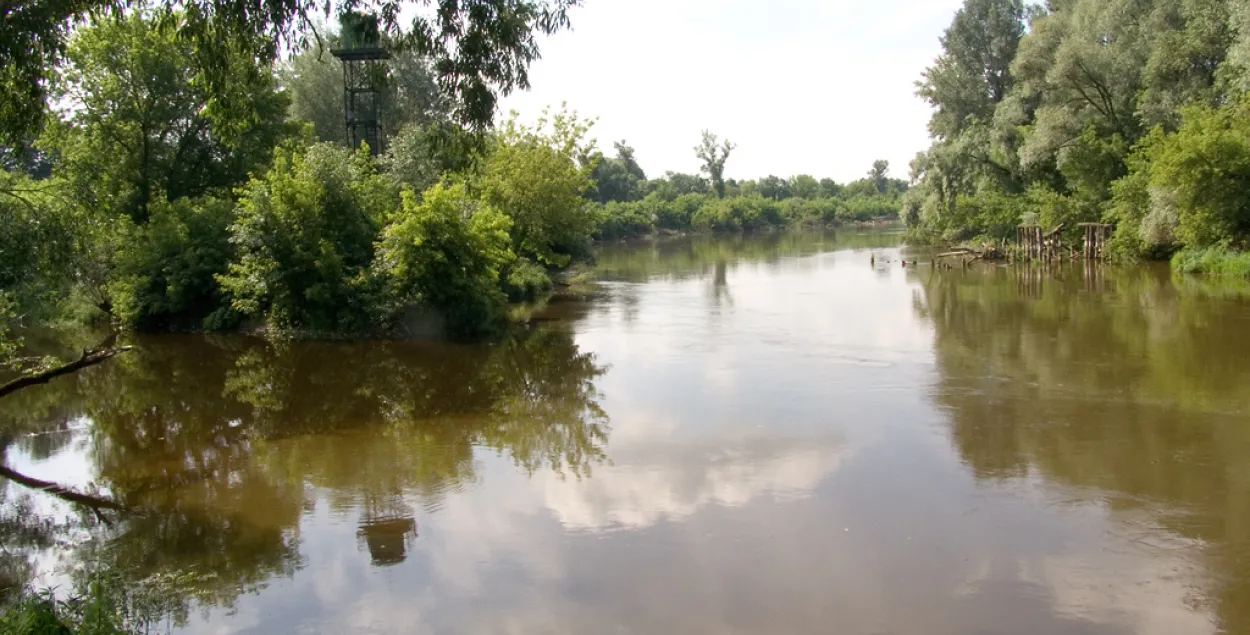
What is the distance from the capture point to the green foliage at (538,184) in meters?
34.9

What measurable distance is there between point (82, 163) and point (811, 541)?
2796 cm

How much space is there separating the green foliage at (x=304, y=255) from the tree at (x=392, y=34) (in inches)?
581

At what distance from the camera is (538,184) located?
3484cm

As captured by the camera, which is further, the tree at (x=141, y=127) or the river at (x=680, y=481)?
the tree at (x=141, y=127)

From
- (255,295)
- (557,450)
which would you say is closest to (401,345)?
(255,295)

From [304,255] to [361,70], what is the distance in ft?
39.7

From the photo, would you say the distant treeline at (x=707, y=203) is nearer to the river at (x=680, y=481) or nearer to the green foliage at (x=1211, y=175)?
the green foliage at (x=1211, y=175)

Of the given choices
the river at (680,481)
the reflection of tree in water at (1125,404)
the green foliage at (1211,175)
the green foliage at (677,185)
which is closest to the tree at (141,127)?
the river at (680,481)

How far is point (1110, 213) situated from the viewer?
40.0 m

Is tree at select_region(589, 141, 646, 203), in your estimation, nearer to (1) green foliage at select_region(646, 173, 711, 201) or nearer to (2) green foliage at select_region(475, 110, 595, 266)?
(1) green foliage at select_region(646, 173, 711, 201)

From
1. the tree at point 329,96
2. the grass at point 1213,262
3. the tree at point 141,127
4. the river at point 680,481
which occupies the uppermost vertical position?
the tree at point 329,96

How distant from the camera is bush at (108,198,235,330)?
26781 mm

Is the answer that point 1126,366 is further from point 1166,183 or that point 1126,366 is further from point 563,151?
point 563,151

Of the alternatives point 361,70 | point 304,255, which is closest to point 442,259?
point 304,255
